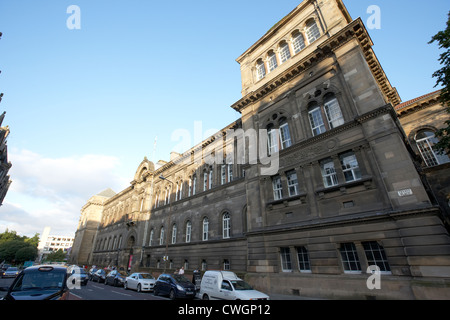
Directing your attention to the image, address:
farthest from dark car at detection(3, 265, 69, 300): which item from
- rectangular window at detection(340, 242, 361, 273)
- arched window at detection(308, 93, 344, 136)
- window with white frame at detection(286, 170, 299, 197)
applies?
arched window at detection(308, 93, 344, 136)

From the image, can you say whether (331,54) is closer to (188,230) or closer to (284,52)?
(284,52)

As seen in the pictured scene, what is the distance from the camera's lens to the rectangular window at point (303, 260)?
555 inches

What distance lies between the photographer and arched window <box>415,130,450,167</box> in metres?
18.7

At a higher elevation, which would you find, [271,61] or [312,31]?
[271,61]

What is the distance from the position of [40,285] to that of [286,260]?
1334cm

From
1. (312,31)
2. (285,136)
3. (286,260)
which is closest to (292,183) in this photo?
(285,136)

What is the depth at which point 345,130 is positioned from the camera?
14.5 meters

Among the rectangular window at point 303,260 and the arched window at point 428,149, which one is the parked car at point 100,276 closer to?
the rectangular window at point 303,260

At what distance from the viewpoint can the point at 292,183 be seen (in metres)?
16.5

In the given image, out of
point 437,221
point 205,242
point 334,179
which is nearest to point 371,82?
point 334,179

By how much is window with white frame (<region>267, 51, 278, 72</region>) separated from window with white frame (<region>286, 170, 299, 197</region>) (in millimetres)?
11080
